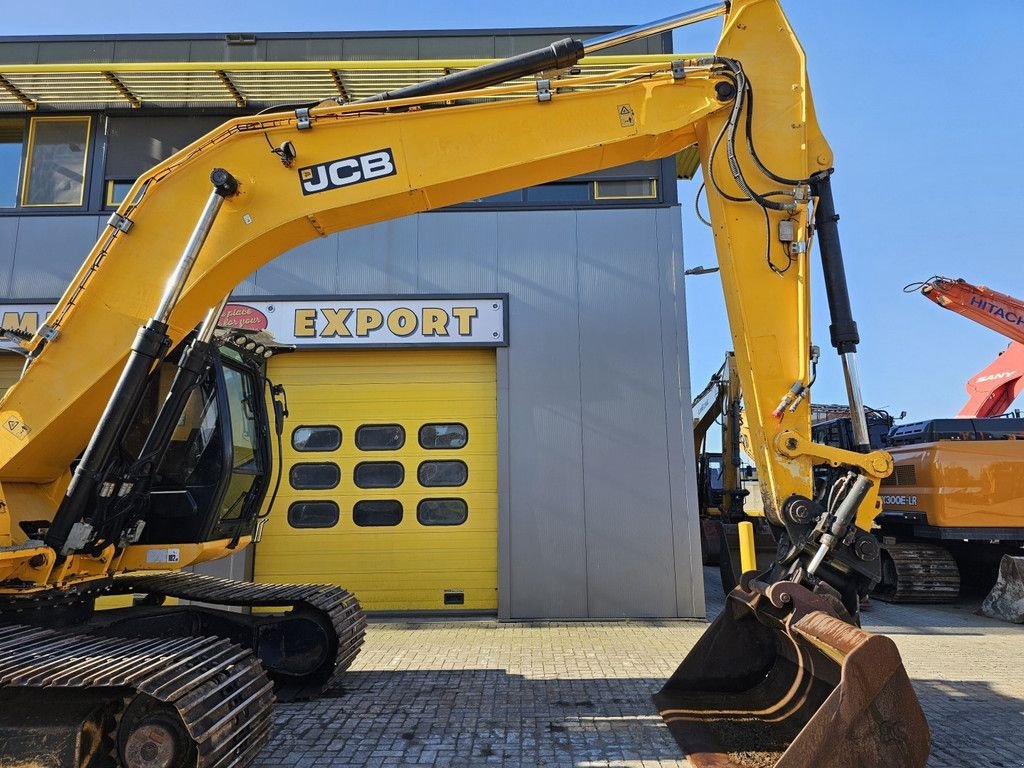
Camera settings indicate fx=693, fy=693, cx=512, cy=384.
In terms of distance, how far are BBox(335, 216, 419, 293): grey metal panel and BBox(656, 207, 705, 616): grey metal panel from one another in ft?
11.1

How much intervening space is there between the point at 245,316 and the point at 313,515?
2.79 m

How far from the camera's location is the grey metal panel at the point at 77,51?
10.0 m

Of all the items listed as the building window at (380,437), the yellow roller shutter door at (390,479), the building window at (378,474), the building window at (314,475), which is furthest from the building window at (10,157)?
the building window at (378,474)

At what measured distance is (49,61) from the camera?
10.0 meters

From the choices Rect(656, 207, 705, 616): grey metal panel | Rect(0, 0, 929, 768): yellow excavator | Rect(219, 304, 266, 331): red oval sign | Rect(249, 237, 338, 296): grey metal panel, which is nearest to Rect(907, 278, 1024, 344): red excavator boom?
Rect(656, 207, 705, 616): grey metal panel

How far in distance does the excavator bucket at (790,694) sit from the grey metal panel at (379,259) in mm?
6233

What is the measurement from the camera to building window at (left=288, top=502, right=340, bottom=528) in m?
9.09

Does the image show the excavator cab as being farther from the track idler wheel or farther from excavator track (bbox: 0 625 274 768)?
the track idler wheel

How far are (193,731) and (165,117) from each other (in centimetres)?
932

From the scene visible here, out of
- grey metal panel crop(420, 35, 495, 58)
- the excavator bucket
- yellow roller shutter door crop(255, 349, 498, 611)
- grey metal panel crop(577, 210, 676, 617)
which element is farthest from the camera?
grey metal panel crop(420, 35, 495, 58)

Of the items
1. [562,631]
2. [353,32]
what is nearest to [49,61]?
[353,32]

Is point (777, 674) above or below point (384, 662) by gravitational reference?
above

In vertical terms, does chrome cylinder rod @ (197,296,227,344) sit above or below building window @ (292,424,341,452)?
above

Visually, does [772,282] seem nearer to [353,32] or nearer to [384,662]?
[384,662]
